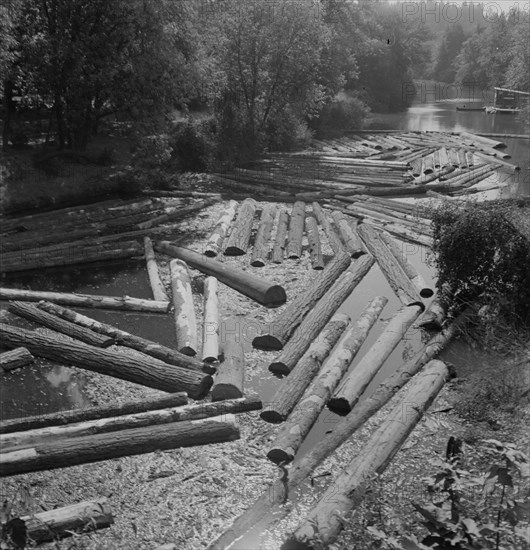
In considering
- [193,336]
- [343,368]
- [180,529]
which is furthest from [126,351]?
[180,529]

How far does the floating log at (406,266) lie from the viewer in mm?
14789

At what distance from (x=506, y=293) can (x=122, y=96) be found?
16.5 m

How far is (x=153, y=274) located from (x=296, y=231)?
5.16 metres

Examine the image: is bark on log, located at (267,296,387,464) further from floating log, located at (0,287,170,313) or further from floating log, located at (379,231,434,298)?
floating log, located at (0,287,170,313)

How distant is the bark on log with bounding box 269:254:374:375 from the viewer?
37.5 feet

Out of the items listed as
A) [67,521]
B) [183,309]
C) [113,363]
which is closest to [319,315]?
[183,309]

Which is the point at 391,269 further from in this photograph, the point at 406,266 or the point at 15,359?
the point at 15,359

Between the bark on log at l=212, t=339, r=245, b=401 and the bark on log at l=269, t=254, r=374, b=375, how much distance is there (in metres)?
0.65

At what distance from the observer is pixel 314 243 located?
59.1 feet

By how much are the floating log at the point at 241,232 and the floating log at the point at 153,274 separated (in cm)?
206

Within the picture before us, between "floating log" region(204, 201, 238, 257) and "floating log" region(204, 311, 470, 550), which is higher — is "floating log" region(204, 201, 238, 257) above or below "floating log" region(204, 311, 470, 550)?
above

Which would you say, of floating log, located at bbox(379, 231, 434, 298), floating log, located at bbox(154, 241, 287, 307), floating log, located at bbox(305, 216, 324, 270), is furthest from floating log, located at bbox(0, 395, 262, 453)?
floating log, located at bbox(305, 216, 324, 270)

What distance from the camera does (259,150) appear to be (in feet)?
108

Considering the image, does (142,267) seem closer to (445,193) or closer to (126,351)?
(126,351)
